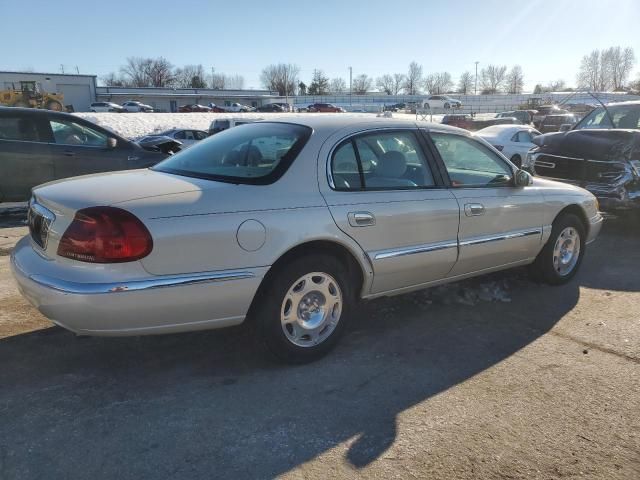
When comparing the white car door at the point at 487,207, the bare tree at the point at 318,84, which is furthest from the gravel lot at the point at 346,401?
the bare tree at the point at 318,84

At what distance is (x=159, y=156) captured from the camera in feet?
27.8

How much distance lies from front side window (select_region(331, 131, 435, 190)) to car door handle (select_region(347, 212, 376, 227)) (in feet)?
0.63

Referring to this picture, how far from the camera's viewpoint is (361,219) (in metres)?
3.62

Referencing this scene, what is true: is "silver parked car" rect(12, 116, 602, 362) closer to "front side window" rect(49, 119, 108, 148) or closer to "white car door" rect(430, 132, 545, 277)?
"white car door" rect(430, 132, 545, 277)

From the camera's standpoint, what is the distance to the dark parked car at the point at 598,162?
7379 millimetres

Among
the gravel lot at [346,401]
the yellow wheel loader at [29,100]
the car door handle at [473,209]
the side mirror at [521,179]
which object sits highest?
the yellow wheel loader at [29,100]

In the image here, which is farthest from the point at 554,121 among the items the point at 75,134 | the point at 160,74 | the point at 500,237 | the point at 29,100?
the point at 160,74

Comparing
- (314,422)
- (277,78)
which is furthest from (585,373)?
(277,78)

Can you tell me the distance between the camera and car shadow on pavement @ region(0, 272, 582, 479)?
2.59 m

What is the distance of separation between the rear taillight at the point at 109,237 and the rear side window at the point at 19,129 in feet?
19.3

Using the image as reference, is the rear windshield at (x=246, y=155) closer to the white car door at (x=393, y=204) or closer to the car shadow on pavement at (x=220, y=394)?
the white car door at (x=393, y=204)

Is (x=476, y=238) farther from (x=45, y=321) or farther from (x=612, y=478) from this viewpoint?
(x=45, y=321)

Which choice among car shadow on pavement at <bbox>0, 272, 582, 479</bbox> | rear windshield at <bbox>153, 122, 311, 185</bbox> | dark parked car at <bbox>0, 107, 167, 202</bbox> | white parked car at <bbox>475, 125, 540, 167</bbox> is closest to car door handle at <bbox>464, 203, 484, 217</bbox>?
car shadow on pavement at <bbox>0, 272, 582, 479</bbox>

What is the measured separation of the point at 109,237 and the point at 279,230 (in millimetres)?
934
